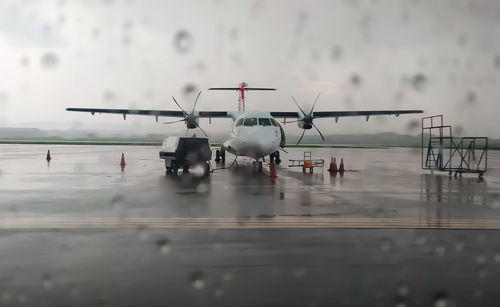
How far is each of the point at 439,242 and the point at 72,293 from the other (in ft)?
19.7

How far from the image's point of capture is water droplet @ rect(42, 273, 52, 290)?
5256mm

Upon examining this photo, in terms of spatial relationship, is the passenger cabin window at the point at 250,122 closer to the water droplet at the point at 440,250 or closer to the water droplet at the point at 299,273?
the water droplet at the point at 440,250

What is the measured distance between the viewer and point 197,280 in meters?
5.52

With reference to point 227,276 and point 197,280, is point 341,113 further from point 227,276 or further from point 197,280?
point 197,280

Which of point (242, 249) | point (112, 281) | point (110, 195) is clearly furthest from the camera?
point (110, 195)

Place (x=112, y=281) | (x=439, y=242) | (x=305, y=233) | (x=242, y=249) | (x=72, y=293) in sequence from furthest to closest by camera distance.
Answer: (x=305, y=233)
(x=439, y=242)
(x=242, y=249)
(x=112, y=281)
(x=72, y=293)

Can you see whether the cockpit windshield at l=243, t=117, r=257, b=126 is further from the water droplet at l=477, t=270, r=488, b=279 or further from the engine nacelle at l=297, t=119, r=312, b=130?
the water droplet at l=477, t=270, r=488, b=279

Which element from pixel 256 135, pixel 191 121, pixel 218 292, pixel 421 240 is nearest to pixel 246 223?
pixel 421 240

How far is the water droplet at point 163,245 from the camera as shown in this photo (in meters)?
7.00

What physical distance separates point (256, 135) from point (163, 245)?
53.9 ft

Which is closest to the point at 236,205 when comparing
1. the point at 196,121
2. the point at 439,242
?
the point at 439,242

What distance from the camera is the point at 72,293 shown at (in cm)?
503

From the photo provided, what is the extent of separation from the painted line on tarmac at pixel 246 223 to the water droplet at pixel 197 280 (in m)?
3.14

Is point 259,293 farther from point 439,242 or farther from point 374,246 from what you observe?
point 439,242
